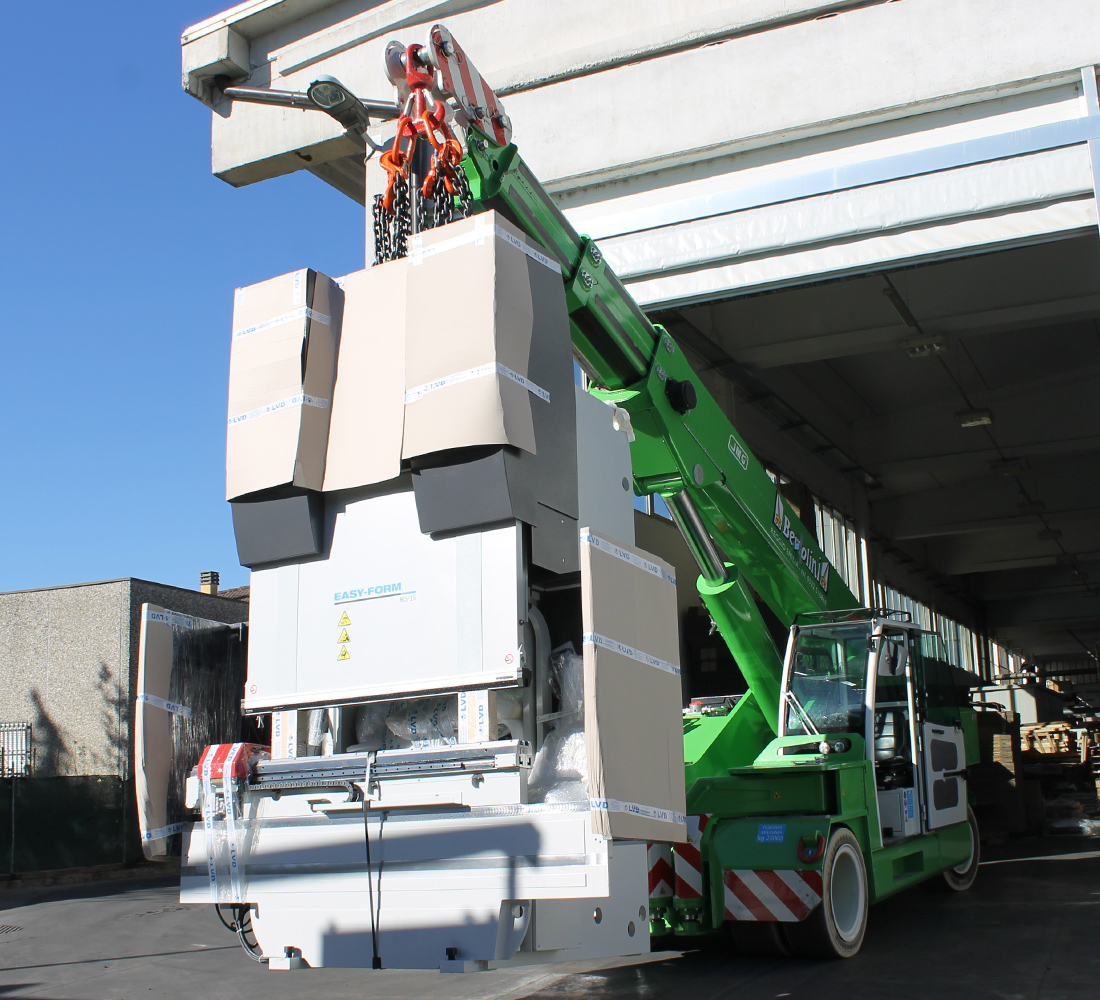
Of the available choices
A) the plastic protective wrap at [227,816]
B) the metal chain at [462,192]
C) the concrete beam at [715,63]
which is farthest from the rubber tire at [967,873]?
the metal chain at [462,192]

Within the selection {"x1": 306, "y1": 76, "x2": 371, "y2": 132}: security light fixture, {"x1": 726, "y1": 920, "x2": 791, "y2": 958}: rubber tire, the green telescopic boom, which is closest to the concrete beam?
{"x1": 306, "y1": 76, "x2": 371, "y2": 132}: security light fixture

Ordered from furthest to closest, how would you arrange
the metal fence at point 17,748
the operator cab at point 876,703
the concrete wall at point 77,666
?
the metal fence at point 17,748 < the concrete wall at point 77,666 < the operator cab at point 876,703

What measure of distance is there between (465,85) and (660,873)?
4.85 m

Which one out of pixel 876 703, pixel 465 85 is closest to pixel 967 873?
pixel 876 703

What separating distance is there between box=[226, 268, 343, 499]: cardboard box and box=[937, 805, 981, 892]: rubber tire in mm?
7637

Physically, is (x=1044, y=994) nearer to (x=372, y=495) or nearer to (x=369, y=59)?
(x=372, y=495)

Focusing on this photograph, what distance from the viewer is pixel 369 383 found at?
489 centimetres

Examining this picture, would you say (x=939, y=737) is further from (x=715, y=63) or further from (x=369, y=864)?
(x=715, y=63)

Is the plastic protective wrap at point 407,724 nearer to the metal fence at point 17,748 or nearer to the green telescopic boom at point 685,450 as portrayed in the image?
the green telescopic boom at point 685,450

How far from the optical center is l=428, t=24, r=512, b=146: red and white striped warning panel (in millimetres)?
5480

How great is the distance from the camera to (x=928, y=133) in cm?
992

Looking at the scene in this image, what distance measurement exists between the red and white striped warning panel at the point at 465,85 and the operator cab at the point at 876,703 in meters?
4.56

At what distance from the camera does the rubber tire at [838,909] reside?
675 centimetres

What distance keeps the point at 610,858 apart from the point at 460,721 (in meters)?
0.83
